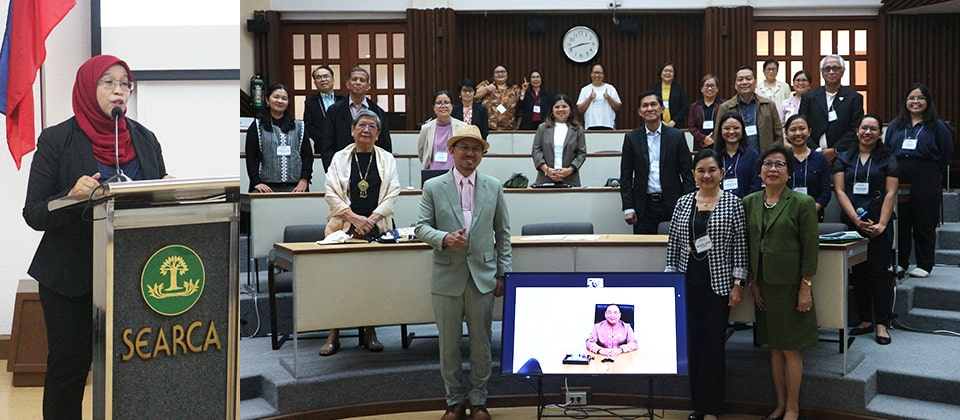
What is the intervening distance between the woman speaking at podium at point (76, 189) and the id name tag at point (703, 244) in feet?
10.0

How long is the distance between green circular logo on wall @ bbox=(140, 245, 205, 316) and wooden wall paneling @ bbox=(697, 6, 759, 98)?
31.2ft

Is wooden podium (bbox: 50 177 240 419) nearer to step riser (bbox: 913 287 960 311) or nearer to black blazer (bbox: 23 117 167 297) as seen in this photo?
black blazer (bbox: 23 117 167 297)

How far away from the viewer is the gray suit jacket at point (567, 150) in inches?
247

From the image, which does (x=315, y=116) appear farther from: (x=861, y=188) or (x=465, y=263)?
(x=861, y=188)

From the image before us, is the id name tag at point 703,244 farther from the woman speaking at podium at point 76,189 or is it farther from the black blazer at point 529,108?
the black blazer at point 529,108

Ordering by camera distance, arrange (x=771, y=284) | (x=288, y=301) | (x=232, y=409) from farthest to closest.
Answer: (x=288, y=301)
(x=771, y=284)
(x=232, y=409)

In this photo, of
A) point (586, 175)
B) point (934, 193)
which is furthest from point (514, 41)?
point (934, 193)

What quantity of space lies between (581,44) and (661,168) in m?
5.78

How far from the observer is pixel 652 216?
5539mm

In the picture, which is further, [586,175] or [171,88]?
[586,175]

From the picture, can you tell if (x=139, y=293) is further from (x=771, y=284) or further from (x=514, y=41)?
(x=514, y=41)

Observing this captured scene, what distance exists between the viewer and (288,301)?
5.38 meters

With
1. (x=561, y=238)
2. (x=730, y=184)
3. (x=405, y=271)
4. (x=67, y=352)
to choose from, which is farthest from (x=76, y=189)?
(x=730, y=184)

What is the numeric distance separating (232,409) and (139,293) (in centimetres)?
28
